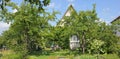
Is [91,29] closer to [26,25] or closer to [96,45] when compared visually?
[96,45]

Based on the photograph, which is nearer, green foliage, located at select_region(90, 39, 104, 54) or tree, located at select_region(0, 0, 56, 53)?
green foliage, located at select_region(90, 39, 104, 54)

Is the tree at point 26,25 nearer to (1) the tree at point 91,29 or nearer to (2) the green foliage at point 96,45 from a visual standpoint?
(1) the tree at point 91,29

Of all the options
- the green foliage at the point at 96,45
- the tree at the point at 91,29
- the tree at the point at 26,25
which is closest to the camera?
the green foliage at the point at 96,45

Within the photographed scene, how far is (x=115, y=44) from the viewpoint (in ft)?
118

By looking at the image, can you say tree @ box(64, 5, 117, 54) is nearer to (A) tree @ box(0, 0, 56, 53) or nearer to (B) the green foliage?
(B) the green foliage

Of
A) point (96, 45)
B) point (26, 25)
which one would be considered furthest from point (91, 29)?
point (26, 25)

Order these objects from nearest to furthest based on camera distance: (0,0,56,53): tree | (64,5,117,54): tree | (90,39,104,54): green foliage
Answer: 1. (90,39,104,54): green foliage
2. (64,5,117,54): tree
3. (0,0,56,53): tree

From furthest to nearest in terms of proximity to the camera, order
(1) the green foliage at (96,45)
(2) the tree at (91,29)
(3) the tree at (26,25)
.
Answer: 1. (3) the tree at (26,25)
2. (2) the tree at (91,29)
3. (1) the green foliage at (96,45)

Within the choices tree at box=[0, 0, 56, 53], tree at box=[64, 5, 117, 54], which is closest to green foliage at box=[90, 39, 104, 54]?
tree at box=[64, 5, 117, 54]

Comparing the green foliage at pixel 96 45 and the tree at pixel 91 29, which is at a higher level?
the tree at pixel 91 29

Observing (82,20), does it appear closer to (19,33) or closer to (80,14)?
(80,14)

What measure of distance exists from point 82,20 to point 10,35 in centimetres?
1151

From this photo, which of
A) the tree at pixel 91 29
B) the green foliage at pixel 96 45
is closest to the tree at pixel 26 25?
the tree at pixel 91 29

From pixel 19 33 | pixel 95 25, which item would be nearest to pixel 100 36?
pixel 95 25
